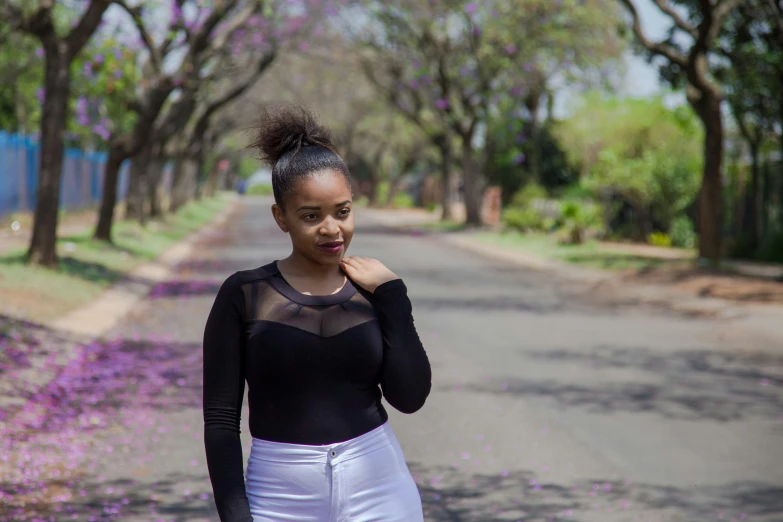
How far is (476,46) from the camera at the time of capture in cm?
3756

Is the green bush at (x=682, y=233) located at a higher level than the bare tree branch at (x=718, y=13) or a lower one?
lower

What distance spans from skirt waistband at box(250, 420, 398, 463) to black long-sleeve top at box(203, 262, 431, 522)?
2 centimetres

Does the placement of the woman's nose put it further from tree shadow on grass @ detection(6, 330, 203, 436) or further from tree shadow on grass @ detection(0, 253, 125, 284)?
tree shadow on grass @ detection(0, 253, 125, 284)

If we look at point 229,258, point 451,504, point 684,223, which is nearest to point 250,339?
point 451,504

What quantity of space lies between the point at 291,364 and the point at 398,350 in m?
0.26

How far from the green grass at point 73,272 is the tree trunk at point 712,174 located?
35.6ft

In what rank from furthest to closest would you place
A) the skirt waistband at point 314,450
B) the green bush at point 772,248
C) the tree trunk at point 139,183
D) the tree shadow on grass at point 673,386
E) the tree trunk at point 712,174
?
the tree trunk at point 139,183
the green bush at point 772,248
the tree trunk at point 712,174
the tree shadow on grass at point 673,386
the skirt waistband at point 314,450

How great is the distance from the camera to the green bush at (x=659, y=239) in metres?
32.8

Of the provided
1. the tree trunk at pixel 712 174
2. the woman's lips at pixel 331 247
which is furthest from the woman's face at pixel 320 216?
the tree trunk at pixel 712 174

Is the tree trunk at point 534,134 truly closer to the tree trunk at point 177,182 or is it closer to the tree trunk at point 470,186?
the tree trunk at point 470,186

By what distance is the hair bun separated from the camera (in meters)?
2.90

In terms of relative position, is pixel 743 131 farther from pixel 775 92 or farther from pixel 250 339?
pixel 250 339

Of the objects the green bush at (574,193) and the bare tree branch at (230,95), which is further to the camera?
the green bush at (574,193)

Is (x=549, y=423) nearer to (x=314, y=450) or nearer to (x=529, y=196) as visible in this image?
(x=314, y=450)
